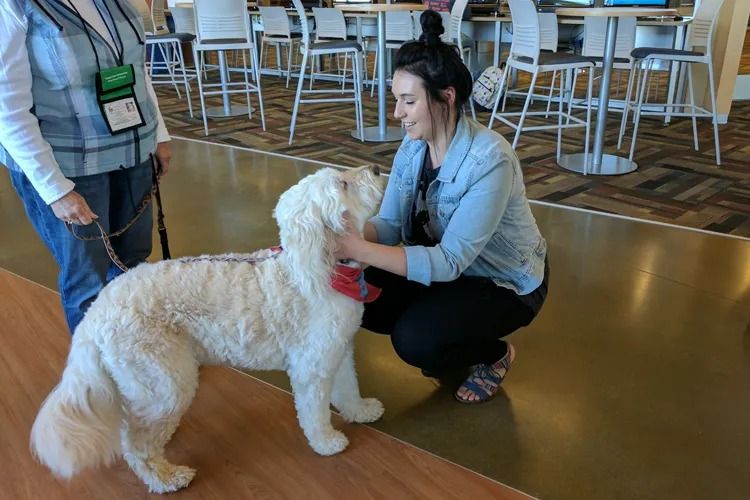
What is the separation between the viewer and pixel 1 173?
4230 mm

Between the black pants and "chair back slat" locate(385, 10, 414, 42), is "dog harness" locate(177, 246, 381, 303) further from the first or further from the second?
"chair back slat" locate(385, 10, 414, 42)

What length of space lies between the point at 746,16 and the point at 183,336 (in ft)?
16.9

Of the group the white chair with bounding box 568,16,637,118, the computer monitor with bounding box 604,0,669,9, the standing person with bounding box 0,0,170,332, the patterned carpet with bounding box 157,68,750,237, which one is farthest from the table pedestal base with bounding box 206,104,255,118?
the standing person with bounding box 0,0,170,332

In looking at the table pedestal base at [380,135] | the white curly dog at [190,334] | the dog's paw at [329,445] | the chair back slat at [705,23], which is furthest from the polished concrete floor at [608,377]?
the table pedestal base at [380,135]

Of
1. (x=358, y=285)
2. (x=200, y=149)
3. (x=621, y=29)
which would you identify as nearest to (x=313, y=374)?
(x=358, y=285)

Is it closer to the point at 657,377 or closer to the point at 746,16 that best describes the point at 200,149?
the point at 657,377

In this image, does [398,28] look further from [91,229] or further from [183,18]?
[91,229]

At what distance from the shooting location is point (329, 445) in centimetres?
161

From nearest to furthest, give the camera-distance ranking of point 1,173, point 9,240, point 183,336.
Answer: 1. point 183,336
2. point 9,240
3. point 1,173

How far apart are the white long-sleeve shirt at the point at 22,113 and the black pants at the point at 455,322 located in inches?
37.9

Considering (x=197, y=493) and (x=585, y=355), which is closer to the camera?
(x=197, y=493)

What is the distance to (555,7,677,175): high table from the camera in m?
3.47

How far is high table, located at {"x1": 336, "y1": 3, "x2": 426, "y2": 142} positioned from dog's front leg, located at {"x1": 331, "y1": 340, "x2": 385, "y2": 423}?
3.30 m

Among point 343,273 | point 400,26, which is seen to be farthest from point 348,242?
point 400,26
